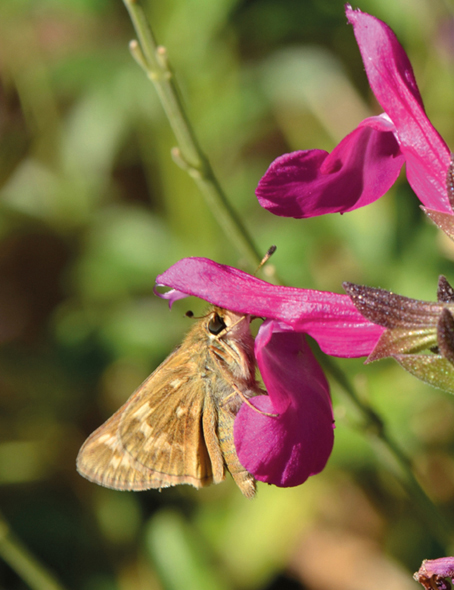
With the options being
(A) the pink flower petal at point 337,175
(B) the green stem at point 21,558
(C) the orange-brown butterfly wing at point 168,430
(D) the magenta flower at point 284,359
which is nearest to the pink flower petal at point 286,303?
(D) the magenta flower at point 284,359

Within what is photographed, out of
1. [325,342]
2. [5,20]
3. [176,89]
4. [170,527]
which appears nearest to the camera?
[325,342]

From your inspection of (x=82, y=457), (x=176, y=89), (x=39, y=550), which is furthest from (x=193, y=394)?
(x=39, y=550)

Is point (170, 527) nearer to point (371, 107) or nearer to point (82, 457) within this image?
point (82, 457)

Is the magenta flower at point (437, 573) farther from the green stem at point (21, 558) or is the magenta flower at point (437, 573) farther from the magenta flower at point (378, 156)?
the green stem at point (21, 558)

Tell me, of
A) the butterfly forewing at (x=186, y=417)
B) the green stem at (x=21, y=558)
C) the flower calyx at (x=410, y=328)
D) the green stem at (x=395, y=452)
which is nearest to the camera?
the flower calyx at (x=410, y=328)

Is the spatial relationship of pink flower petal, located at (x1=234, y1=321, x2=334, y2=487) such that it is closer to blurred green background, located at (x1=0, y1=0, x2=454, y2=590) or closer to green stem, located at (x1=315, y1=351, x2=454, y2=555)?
green stem, located at (x1=315, y1=351, x2=454, y2=555)

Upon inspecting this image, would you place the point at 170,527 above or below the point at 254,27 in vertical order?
below
